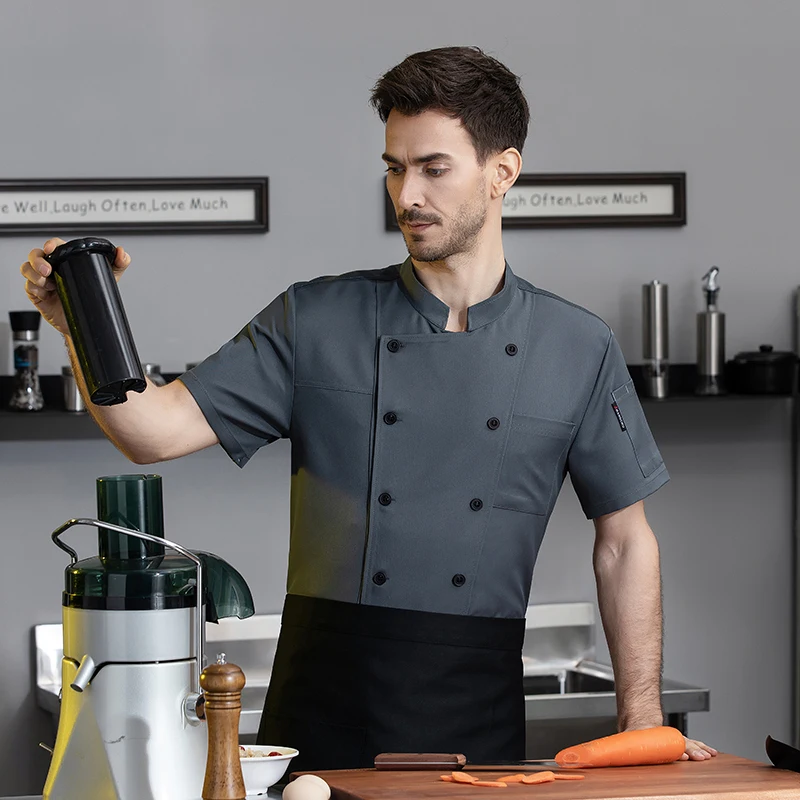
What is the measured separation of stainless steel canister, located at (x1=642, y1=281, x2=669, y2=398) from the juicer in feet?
6.99

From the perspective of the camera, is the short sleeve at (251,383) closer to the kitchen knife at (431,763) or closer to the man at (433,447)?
the man at (433,447)

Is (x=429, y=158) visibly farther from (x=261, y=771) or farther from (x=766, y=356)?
(x=766, y=356)

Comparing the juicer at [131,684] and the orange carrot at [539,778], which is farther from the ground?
the juicer at [131,684]

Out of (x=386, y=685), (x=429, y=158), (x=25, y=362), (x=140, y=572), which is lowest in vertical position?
(x=386, y=685)

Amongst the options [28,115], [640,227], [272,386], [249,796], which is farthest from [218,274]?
[249,796]

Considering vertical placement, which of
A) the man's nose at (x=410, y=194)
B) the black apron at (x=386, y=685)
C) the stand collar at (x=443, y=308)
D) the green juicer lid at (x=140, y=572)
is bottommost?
the black apron at (x=386, y=685)

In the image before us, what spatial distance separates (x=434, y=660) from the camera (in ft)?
6.14

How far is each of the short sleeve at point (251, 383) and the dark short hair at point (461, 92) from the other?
0.36 m

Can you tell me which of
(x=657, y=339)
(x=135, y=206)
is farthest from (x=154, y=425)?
(x=657, y=339)

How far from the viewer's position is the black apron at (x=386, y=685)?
185 cm

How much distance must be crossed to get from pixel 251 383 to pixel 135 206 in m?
→ 1.43

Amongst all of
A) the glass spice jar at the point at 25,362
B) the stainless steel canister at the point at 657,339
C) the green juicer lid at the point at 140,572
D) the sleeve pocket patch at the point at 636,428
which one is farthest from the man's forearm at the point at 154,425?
the stainless steel canister at the point at 657,339

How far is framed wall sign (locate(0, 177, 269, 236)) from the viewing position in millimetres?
3174

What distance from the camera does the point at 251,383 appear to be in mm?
1937
